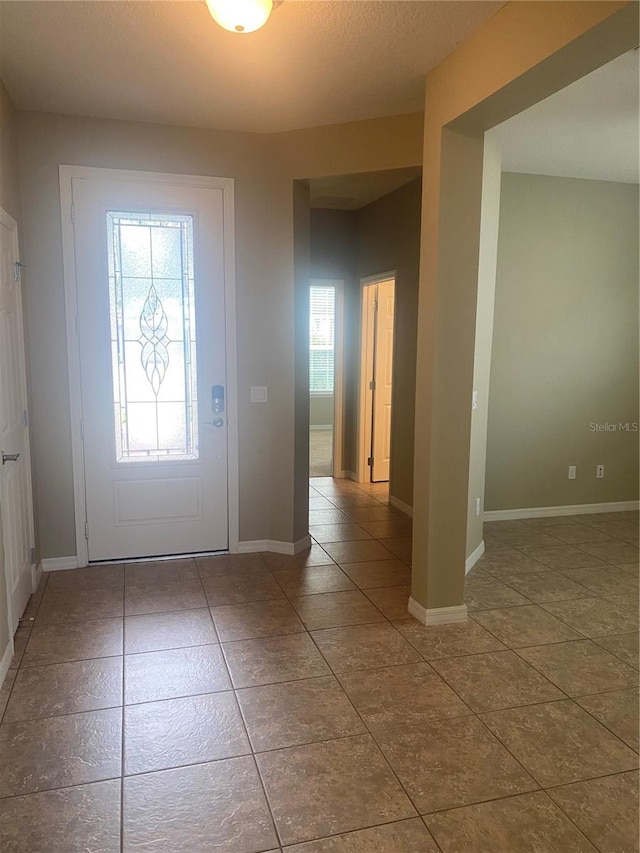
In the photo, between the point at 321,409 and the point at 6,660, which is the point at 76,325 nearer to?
the point at 6,660

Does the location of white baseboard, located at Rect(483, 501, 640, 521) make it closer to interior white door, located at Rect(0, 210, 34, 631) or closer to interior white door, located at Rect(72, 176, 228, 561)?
interior white door, located at Rect(72, 176, 228, 561)

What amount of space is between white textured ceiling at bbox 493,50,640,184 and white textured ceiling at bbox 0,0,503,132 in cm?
78

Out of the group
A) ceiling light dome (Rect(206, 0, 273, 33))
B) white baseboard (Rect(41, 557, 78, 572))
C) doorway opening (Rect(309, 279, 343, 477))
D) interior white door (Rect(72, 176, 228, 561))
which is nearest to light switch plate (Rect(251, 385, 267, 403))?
interior white door (Rect(72, 176, 228, 561))

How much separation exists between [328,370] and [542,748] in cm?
733

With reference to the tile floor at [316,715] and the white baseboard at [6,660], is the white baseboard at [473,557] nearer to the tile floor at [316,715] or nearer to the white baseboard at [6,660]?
the tile floor at [316,715]

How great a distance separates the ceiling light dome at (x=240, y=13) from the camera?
2.10 meters

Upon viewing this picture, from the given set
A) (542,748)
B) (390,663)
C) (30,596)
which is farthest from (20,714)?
(542,748)

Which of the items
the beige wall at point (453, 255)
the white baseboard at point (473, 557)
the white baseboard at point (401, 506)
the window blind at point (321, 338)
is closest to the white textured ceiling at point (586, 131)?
the beige wall at point (453, 255)

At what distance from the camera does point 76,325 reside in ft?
12.0

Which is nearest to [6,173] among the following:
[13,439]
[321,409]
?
[13,439]

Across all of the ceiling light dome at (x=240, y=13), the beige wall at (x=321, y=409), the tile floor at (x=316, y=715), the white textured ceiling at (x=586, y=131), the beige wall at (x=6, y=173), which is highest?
the white textured ceiling at (x=586, y=131)

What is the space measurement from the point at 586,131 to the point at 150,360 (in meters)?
3.06

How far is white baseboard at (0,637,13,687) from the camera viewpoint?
8.46ft

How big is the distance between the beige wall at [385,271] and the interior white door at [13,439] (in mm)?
2889
